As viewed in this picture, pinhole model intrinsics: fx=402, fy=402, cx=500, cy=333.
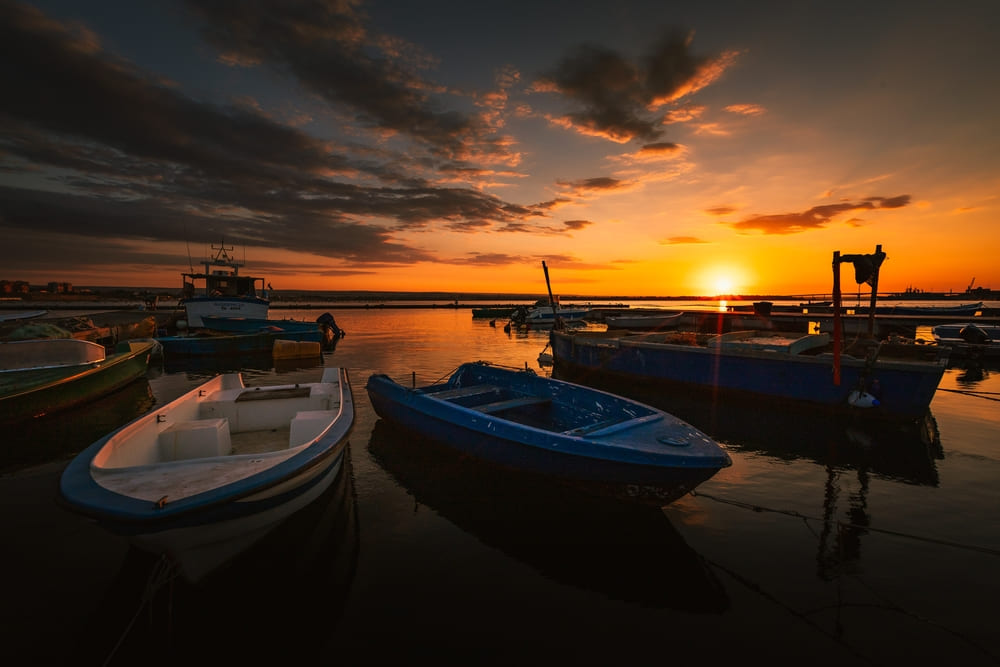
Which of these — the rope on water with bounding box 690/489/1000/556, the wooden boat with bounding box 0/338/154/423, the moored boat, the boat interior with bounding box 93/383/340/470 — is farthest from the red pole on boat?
the wooden boat with bounding box 0/338/154/423

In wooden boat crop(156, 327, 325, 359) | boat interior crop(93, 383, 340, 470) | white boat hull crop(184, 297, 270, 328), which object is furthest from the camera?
white boat hull crop(184, 297, 270, 328)

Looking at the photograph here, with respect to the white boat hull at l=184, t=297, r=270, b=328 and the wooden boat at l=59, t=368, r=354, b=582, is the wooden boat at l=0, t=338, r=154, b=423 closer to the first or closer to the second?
the wooden boat at l=59, t=368, r=354, b=582

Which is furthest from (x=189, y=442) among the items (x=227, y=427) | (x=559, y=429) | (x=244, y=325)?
(x=244, y=325)

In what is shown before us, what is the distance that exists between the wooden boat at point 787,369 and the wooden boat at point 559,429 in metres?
8.09

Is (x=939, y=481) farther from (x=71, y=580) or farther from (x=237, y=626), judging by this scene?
(x=71, y=580)

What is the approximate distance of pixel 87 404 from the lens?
46.2ft

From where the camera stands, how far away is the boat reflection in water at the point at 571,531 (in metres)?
5.30

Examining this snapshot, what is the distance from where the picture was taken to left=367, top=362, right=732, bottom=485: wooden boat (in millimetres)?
5906

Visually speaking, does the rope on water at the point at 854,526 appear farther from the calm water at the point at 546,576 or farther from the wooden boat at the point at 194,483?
the wooden boat at the point at 194,483

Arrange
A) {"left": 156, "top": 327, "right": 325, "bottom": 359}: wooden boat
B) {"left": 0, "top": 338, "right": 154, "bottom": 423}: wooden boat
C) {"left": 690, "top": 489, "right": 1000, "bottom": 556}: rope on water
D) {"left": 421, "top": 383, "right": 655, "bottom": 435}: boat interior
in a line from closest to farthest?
→ {"left": 690, "top": 489, "right": 1000, "bottom": 556}: rope on water < {"left": 421, "top": 383, "right": 655, "bottom": 435}: boat interior < {"left": 0, "top": 338, "right": 154, "bottom": 423}: wooden boat < {"left": 156, "top": 327, "right": 325, "bottom": 359}: wooden boat

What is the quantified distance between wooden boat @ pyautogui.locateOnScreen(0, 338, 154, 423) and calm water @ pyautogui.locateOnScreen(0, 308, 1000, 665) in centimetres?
322

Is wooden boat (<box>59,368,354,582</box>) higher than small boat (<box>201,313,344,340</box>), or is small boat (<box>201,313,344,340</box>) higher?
small boat (<box>201,313,344,340</box>)

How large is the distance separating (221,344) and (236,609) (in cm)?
2467

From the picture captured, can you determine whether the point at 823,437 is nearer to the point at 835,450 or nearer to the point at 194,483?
the point at 835,450
